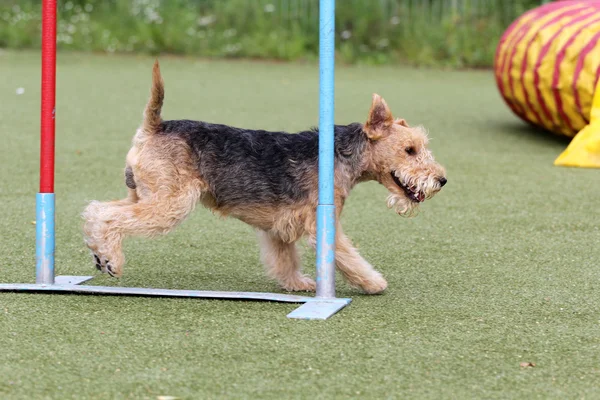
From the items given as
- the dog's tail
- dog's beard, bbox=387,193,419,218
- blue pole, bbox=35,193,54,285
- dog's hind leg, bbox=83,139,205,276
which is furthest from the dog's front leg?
blue pole, bbox=35,193,54,285

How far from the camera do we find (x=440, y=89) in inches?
539

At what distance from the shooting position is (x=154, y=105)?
4332 millimetres

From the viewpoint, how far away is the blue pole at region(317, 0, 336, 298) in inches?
165

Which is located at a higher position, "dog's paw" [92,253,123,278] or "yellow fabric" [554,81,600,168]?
"yellow fabric" [554,81,600,168]

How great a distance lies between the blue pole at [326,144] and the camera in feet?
13.8

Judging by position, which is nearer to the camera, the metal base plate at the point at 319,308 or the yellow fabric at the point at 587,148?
the metal base plate at the point at 319,308

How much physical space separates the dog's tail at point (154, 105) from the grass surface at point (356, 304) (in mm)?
770

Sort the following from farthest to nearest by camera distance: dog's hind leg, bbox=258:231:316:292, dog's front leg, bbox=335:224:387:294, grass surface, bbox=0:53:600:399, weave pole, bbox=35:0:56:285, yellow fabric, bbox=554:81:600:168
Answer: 1. yellow fabric, bbox=554:81:600:168
2. dog's hind leg, bbox=258:231:316:292
3. dog's front leg, bbox=335:224:387:294
4. weave pole, bbox=35:0:56:285
5. grass surface, bbox=0:53:600:399

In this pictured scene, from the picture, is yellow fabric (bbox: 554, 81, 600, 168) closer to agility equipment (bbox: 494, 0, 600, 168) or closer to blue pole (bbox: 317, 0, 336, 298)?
agility equipment (bbox: 494, 0, 600, 168)

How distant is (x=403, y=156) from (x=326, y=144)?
0.45 meters

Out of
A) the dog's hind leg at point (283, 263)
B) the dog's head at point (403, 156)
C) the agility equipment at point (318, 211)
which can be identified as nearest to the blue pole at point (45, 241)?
the agility equipment at point (318, 211)

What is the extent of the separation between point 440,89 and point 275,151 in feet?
31.4

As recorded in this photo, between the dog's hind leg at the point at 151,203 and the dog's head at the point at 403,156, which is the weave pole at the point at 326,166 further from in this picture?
the dog's hind leg at the point at 151,203

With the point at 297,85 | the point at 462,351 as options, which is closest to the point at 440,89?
the point at 297,85
